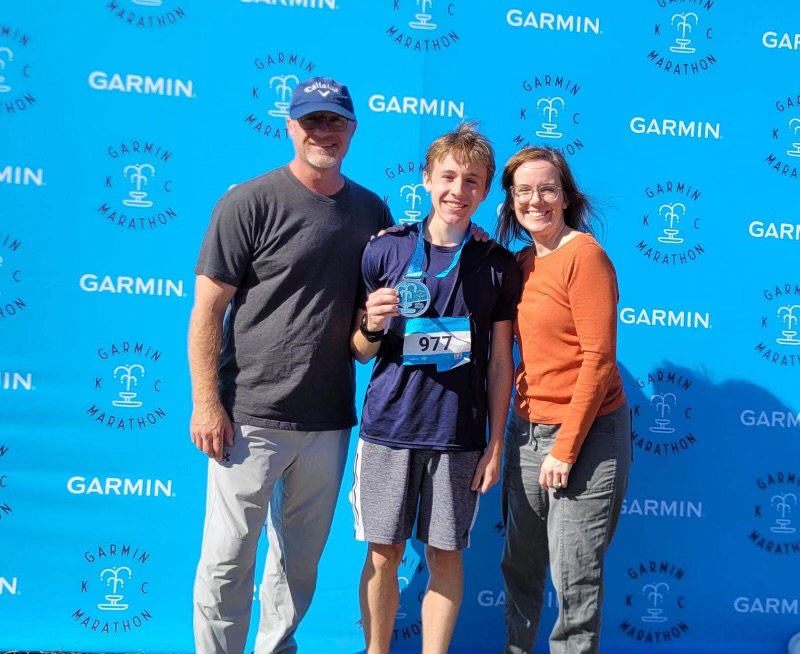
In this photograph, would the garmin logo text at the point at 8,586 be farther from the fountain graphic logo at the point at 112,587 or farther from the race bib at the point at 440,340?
the race bib at the point at 440,340

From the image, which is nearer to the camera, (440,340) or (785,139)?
(440,340)

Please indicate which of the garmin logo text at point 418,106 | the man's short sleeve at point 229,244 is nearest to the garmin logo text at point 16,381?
the man's short sleeve at point 229,244

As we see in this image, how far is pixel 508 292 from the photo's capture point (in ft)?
6.93

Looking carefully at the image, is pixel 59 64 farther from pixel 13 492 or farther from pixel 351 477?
pixel 351 477

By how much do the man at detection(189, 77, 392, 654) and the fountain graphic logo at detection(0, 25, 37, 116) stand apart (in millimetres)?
1049

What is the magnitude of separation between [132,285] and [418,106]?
1.26 m

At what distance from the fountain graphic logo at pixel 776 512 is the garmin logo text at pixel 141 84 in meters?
2.69

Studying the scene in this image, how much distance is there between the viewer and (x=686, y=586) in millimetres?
2881

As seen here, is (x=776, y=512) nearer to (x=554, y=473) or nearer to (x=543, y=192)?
(x=554, y=473)

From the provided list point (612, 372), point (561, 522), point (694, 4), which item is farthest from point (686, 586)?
point (694, 4)

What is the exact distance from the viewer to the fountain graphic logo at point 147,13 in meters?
2.62

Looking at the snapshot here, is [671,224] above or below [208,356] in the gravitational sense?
above

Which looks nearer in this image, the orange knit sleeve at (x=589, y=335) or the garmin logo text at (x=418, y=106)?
the orange knit sleeve at (x=589, y=335)

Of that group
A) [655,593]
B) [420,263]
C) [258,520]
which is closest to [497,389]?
[420,263]
